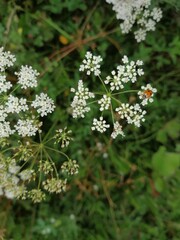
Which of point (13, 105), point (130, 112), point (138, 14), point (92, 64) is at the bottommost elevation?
point (130, 112)

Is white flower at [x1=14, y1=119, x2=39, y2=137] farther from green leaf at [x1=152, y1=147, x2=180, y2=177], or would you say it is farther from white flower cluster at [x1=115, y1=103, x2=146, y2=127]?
green leaf at [x1=152, y1=147, x2=180, y2=177]

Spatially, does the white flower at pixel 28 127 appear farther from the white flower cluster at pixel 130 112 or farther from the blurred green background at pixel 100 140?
the blurred green background at pixel 100 140

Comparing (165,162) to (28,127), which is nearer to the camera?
(28,127)

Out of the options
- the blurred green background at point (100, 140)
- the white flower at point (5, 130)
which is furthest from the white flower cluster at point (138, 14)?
the white flower at point (5, 130)

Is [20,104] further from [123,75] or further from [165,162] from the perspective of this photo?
[165,162]

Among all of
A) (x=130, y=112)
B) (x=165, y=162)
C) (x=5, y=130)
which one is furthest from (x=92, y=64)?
(x=165, y=162)

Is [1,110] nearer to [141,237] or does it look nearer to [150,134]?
[150,134]
